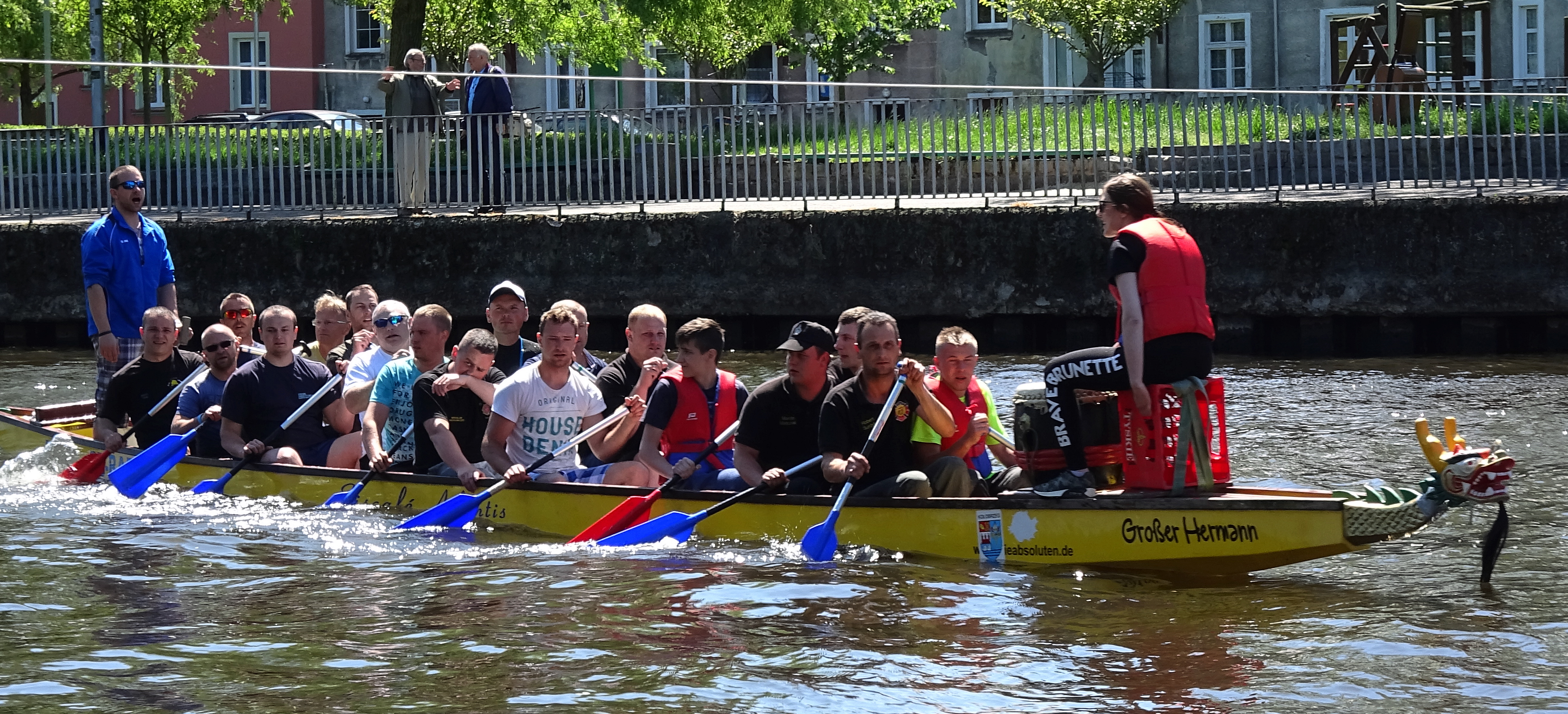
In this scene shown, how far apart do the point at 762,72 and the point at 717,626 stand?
1145 inches

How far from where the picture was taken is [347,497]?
33.0ft

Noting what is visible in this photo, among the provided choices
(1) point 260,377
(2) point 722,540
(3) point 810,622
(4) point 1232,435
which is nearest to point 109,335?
(1) point 260,377

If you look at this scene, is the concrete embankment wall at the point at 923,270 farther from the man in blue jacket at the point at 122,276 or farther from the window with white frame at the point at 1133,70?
the window with white frame at the point at 1133,70

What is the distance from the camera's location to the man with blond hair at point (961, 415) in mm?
8531

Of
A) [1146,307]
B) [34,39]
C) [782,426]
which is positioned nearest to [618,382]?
[782,426]

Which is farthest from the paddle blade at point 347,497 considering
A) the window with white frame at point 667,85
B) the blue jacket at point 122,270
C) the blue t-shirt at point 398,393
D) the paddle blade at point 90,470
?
the window with white frame at point 667,85

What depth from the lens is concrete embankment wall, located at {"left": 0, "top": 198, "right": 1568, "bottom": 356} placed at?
17.0 m

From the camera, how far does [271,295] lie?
19641 millimetres

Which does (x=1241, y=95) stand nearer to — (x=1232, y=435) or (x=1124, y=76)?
(x=1232, y=435)

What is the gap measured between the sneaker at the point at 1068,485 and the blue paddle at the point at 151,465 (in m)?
5.49

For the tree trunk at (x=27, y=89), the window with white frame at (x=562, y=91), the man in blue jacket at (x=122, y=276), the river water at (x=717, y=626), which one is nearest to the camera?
the river water at (x=717, y=626)

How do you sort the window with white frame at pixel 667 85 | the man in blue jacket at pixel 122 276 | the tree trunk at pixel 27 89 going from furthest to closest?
1. the tree trunk at pixel 27 89
2. the window with white frame at pixel 667 85
3. the man in blue jacket at pixel 122 276

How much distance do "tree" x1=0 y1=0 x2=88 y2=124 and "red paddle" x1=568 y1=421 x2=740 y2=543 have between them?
27.0 m

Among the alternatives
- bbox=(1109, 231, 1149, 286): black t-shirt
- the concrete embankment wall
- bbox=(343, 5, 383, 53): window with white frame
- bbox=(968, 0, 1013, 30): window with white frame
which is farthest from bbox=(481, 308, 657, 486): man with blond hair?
bbox=(343, 5, 383, 53): window with white frame
